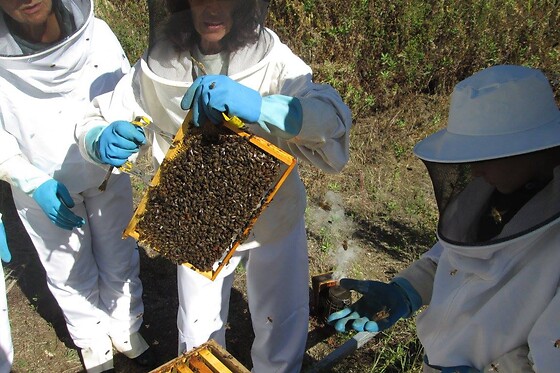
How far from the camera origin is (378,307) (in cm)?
230

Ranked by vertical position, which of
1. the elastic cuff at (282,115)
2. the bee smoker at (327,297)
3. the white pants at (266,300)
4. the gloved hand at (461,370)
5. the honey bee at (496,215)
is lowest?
the bee smoker at (327,297)

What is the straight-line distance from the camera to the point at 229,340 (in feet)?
12.6

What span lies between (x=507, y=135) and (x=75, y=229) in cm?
249

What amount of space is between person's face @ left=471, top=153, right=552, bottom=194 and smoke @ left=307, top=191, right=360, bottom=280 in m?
2.55

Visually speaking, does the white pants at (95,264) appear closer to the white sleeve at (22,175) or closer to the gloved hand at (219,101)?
the white sleeve at (22,175)

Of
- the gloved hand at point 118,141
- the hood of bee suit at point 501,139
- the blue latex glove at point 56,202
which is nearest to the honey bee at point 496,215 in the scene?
the hood of bee suit at point 501,139

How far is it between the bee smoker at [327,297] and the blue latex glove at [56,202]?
1.62 metres

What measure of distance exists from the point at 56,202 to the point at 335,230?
243cm

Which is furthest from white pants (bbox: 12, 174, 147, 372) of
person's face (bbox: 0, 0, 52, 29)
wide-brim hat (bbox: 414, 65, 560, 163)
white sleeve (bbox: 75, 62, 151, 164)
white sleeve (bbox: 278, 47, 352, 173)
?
wide-brim hat (bbox: 414, 65, 560, 163)

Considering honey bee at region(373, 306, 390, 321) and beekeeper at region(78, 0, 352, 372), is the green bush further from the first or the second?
honey bee at region(373, 306, 390, 321)

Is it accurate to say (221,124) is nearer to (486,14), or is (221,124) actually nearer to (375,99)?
(375,99)

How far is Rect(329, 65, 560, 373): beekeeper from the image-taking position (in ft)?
5.24

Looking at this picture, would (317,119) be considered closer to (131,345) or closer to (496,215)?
(496,215)

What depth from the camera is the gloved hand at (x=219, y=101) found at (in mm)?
2098
